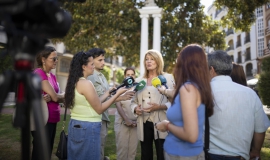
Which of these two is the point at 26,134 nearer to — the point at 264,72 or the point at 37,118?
the point at 37,118

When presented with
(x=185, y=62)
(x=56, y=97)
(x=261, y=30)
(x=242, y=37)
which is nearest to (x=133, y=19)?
(x=56, y=97)

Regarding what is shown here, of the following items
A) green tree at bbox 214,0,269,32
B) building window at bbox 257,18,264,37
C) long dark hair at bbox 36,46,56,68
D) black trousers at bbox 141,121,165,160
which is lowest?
black trousers at bbox 141,121,165,160

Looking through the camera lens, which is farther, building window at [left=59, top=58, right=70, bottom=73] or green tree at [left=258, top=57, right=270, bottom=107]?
building window at [left=59, top=58, right=70, bottom=73]

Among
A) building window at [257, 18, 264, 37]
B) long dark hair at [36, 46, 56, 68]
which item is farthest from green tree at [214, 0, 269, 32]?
building window at [257, 18, 264, 37]

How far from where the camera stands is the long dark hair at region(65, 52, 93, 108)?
2594mm

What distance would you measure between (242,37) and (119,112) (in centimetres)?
3784

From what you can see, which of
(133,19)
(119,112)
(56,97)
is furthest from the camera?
(133,19)

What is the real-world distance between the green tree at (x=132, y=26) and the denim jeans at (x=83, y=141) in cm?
964

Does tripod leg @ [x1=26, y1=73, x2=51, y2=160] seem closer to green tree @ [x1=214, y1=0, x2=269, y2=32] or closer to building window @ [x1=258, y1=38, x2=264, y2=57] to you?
green tree @ [x1=214, y1=0, x2=269, y2=32]

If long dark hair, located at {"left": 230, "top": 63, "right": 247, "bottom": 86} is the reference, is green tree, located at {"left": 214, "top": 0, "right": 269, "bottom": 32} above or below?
above

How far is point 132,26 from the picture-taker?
12.1 metres

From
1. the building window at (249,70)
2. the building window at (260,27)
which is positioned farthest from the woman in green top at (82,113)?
the building window at (249,70)

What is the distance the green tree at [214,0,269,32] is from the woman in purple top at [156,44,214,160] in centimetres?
1014

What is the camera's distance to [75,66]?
2703mm
